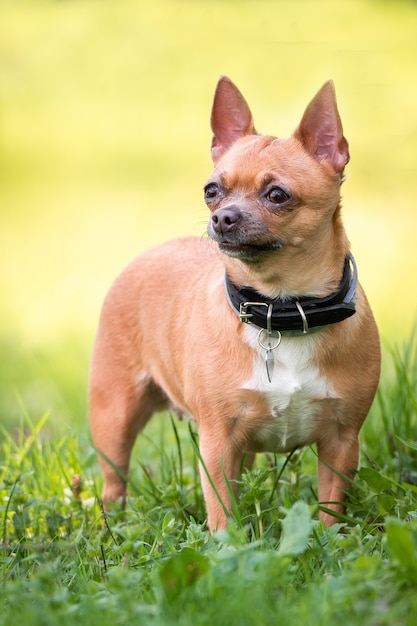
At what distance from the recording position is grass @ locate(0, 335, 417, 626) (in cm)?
285

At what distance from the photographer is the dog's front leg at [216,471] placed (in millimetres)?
3988

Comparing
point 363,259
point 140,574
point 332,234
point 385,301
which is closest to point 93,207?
point 363,259

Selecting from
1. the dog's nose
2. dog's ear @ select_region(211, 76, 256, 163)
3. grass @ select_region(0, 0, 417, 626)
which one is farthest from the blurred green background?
the dog's nose

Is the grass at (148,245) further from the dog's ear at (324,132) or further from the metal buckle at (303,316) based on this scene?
the dog's ear at (324,132)

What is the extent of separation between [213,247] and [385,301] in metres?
4.45

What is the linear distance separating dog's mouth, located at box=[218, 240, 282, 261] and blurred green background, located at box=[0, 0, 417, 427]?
16.1 ft

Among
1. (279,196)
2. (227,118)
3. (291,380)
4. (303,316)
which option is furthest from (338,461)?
(227,118)

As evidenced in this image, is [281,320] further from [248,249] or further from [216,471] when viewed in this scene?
[216,471]

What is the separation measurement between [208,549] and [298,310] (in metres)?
0.99

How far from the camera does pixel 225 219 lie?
372cm

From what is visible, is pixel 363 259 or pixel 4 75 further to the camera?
pixel 4 75

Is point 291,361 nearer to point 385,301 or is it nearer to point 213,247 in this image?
point 213,247

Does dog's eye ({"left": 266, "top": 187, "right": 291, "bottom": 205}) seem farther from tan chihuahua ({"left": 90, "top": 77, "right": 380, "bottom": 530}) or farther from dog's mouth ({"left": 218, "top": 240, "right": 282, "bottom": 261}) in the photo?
dog's mouth ({"left": 218, "top": 240, "right": 282, "bottom": 261})

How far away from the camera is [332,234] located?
404 centimetres
